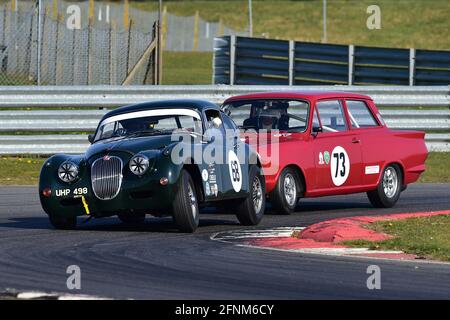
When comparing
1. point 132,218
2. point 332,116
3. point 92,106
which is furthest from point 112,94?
point 132,218

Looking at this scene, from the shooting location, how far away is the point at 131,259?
33.7 feet

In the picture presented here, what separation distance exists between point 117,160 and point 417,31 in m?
44.0

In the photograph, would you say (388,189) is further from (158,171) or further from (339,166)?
(158,171)

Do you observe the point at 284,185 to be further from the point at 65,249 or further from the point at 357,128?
the point at 65,249

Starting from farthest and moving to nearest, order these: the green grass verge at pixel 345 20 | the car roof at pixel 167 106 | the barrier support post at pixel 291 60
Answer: the green grass verge at pixel 345 20, the barrier support post at pixel 291 60, the car roof at pixel 167 106

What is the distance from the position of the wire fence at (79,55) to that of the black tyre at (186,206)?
12.1 metres

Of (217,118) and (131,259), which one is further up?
(217,118)

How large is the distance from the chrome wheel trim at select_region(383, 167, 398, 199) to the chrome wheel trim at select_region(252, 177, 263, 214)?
2.55 m

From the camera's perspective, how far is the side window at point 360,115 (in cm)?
1563

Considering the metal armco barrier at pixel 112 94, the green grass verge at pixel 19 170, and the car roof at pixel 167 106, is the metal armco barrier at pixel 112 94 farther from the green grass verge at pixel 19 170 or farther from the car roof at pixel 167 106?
the car roof at pixel 167 106

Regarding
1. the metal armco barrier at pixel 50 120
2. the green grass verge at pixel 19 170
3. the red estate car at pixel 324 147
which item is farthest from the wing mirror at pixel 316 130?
the metal armco barrier at pixel 50 120

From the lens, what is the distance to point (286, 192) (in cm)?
1434

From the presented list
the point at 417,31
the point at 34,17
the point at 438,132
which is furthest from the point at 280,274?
the point at 417,31

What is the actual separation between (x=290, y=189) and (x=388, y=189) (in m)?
1.84
